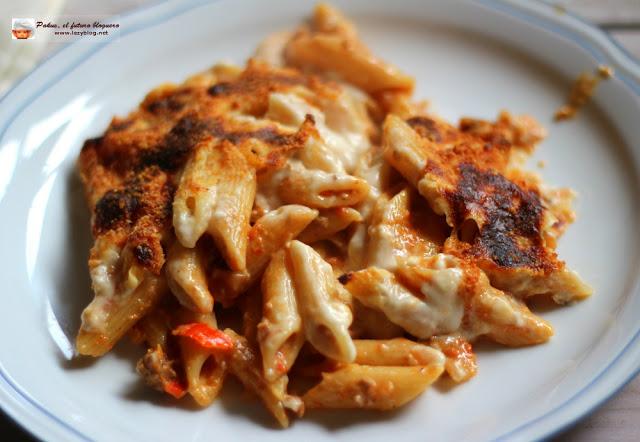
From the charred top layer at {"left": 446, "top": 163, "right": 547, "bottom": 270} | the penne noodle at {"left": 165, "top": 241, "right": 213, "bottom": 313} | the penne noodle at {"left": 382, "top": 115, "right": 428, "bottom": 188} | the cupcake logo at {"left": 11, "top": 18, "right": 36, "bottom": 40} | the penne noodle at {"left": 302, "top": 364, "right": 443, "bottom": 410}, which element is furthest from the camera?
the cupcake logo at {"left": 11, "top": 18, "right": 36, "bottom": 40}

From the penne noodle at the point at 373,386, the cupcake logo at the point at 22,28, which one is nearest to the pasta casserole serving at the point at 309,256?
the penne noodle at the point at 373,386

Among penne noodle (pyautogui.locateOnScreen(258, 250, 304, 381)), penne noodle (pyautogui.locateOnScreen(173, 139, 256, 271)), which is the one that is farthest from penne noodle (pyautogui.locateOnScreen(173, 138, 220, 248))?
penne noodle (pyautogui.locateOnScreen(258, 250, 304, 381))

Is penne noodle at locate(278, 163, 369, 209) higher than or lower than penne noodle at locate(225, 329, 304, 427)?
higher

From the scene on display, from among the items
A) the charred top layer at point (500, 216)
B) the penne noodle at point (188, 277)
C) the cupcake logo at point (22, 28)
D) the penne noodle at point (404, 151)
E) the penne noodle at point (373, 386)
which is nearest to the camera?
the penne noodle at point (373, 386)

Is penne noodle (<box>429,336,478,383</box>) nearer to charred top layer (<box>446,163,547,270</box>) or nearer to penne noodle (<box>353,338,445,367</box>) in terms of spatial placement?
penne noodle (<box>353,338,445,367</box>)

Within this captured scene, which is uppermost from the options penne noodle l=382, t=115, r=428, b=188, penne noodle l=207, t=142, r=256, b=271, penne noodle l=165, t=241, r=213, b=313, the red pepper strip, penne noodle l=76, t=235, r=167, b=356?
penne noodle l=382, t=115, r=428, b=188

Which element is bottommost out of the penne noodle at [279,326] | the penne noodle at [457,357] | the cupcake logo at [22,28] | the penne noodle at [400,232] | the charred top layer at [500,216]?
the cupcake logo at [22,28]

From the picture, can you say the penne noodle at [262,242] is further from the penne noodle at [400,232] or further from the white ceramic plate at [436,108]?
the white ceramic plate at [436,108]

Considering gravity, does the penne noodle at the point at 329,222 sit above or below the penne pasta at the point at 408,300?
below
